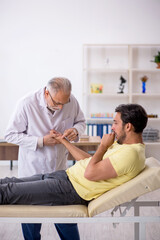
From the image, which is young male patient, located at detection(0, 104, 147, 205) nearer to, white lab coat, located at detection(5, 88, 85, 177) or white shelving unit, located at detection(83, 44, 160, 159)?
white lab coat, located at detection(5, 88, 85, 177)

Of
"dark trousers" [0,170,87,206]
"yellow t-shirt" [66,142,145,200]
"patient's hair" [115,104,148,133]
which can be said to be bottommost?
"dark trousers" [0,170,87,206]

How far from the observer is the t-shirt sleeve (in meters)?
1.60

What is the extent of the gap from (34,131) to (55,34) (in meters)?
3.40

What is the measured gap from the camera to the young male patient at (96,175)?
5.30ft

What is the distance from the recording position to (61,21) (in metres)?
5.22

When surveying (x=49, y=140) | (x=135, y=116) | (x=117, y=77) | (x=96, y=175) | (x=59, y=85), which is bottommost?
(x=96, y=175)

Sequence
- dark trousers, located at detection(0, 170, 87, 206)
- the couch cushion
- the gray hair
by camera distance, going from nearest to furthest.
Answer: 1. the couch cushion
2. dark trousers, located at detection(0, 170, 87, 206)
3. the gray hair

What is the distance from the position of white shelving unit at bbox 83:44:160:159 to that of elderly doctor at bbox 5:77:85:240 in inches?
120

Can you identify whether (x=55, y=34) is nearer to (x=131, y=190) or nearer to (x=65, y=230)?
(x=65, y=230)

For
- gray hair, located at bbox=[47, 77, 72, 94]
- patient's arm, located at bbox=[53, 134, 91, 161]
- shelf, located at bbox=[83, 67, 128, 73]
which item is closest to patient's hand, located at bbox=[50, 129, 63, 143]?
patient's arm, located at bbox=[53, 134, 91, 161]

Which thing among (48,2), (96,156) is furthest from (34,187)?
(48,2)

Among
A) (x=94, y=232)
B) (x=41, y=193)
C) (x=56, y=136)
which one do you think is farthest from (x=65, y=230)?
(x=94, y=232)

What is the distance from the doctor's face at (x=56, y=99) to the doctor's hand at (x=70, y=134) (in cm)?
16

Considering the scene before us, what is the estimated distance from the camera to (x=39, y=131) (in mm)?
2146
